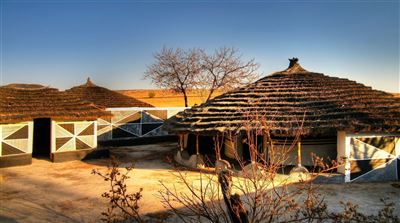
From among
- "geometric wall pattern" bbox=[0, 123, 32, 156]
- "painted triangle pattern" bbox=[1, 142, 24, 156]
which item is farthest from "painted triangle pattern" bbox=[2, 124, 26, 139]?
"painted triangle pattern" bbox=[1, 142, 24, 156]

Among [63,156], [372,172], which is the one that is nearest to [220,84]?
[63,156]

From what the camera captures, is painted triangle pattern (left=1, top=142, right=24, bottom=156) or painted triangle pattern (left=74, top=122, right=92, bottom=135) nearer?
painted triangle pattern (left=1, top=142, right=24, bottom=156)

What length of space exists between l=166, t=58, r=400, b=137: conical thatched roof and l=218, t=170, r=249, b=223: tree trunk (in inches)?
248

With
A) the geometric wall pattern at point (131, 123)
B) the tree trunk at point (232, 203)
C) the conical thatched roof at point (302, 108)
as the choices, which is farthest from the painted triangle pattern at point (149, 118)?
the tree trunk at point (232, 203)

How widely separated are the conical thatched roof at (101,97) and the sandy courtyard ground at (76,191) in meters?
9.16

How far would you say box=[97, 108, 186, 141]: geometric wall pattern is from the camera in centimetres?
2053

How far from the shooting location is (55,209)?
343 inches

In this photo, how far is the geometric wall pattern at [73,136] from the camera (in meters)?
15.3

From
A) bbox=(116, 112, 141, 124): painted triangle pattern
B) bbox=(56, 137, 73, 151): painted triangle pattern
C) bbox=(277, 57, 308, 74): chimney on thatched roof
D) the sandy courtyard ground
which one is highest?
bbox=(277, 57, 308, 74): chimney on thatched roof

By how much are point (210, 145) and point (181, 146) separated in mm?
1364

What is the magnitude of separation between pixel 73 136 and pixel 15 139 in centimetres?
248

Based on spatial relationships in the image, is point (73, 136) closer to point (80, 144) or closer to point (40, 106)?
point (80, 144)

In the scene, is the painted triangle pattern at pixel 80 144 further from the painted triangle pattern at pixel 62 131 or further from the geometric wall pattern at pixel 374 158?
the geometric wall pattern at pixel 374 158

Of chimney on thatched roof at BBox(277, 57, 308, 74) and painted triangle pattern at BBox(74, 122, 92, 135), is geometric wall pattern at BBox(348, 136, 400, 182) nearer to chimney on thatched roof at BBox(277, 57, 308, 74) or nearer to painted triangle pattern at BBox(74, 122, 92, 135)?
chimney on thatched roof at BBox(277, 57, 308, 74)
